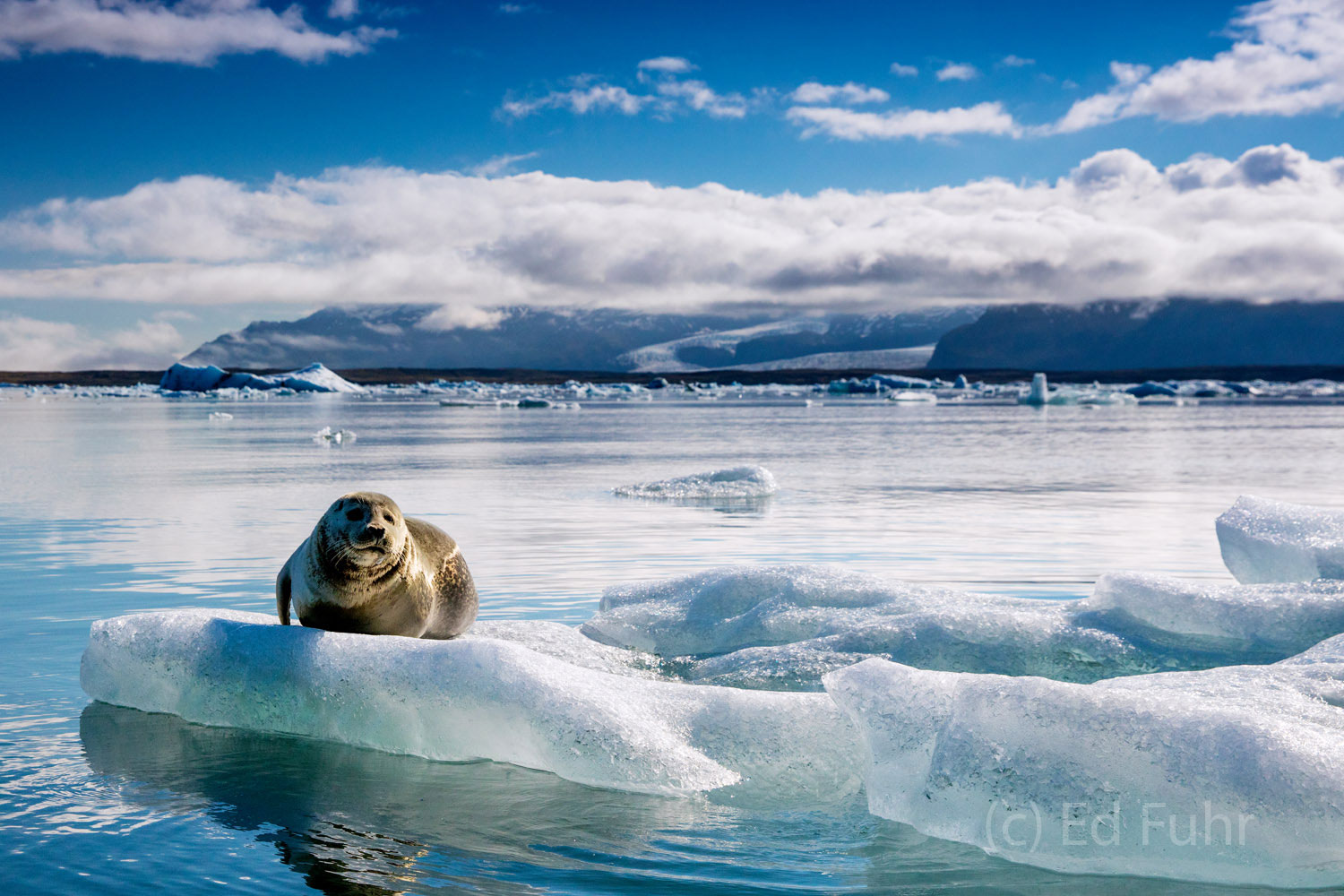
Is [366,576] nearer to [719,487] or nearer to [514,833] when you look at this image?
[514,833]

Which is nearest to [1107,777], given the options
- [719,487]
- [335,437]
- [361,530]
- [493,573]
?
[361,530]

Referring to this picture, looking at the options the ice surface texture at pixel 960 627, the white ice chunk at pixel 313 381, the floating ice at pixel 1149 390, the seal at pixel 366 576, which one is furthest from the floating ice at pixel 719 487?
the white ice chunk at pixel 313 381

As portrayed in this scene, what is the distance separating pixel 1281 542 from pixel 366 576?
5.03m

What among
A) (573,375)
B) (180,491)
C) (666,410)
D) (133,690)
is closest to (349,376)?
(573,375)

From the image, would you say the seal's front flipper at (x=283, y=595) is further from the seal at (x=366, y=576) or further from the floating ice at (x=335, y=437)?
the floating ice at (x=335, y=437)

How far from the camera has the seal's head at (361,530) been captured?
482 cm

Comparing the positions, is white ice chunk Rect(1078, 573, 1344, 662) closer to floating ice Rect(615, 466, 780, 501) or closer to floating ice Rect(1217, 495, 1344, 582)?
floating ice Rect(1217, 495, 1344, 582)

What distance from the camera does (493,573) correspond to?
28.1 feet

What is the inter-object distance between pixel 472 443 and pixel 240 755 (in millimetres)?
21449

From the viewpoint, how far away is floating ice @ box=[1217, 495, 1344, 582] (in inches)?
262

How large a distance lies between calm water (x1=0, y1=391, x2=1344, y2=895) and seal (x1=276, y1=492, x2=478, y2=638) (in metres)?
0.63

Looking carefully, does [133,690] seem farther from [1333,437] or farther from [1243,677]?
[1333,437]

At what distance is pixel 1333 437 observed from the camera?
27.0 meters

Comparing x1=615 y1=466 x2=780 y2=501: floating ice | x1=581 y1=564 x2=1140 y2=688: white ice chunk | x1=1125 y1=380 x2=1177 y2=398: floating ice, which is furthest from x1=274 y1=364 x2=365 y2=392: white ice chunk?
x1=581 y1=564 x2=1140 y2=688: white ice chunk
